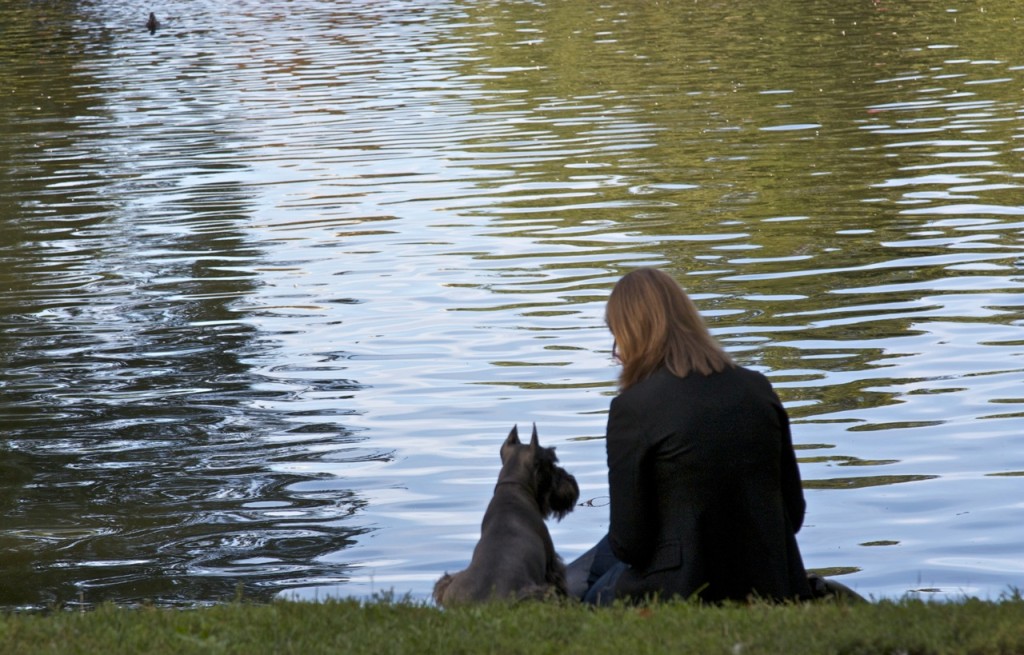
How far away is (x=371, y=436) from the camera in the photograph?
34.7ft

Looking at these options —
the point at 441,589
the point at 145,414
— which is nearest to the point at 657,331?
the point at 441,589

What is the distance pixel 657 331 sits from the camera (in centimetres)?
603

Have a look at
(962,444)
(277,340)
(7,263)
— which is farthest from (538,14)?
(962,444)

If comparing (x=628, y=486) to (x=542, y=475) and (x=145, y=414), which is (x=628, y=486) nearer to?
(x=542, y=475)

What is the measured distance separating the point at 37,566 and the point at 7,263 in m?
8.41

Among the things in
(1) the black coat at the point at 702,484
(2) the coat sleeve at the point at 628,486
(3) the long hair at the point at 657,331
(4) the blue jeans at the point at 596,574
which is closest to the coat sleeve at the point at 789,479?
(1) the black coat at the point at 702,484

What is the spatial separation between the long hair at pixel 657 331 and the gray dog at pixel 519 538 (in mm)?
899

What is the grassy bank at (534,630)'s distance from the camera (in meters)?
5.02

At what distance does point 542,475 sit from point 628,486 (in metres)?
1.21

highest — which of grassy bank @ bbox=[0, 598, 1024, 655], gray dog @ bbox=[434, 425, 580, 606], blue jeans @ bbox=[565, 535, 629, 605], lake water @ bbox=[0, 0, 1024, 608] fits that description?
grassy bank @ bbox=[0, 598, 1024, 655]

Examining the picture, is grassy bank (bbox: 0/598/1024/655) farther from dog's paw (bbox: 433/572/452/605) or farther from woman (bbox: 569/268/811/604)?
dog's paw (bbox: 433/572/452/605)

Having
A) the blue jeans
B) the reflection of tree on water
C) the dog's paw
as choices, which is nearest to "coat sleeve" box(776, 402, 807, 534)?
the blue jeans

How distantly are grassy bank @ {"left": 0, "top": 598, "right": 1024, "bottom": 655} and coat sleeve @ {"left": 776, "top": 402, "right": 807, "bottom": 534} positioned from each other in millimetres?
622

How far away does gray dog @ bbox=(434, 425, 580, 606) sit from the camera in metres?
6.38
